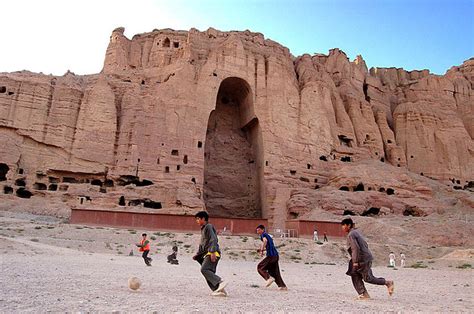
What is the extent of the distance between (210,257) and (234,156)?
3427 centimetres

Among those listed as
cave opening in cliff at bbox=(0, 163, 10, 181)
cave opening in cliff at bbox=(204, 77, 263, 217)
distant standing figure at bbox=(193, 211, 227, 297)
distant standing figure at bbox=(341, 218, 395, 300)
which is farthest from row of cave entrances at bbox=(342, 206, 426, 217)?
cave opening in cliff at bbox=(0, 163, 10, 181)

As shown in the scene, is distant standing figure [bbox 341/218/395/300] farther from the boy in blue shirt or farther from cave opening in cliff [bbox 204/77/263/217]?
cave opening in cliff [bbox 204/77/263/217]

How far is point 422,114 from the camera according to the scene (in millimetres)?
49625

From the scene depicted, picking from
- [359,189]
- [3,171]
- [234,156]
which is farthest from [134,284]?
[234,156]

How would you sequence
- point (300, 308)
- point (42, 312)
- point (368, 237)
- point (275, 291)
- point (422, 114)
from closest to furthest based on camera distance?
point (42, 312), point (300, 308), point (275, 291), point (368, 237), point (422, 114)

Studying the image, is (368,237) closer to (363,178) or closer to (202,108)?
(363,178)

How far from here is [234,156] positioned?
41312mm

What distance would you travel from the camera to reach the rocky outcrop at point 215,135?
32688 millimetres

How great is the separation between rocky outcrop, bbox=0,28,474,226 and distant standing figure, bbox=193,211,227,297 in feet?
77.1

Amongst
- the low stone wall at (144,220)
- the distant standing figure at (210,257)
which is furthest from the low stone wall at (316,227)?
the distant standing figure at (210,257)

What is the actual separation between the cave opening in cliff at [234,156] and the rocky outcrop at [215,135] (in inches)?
4.5

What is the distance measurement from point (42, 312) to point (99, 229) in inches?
781

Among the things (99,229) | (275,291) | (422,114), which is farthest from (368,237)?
(422,114)

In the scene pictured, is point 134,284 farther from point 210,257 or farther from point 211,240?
point 211,240
